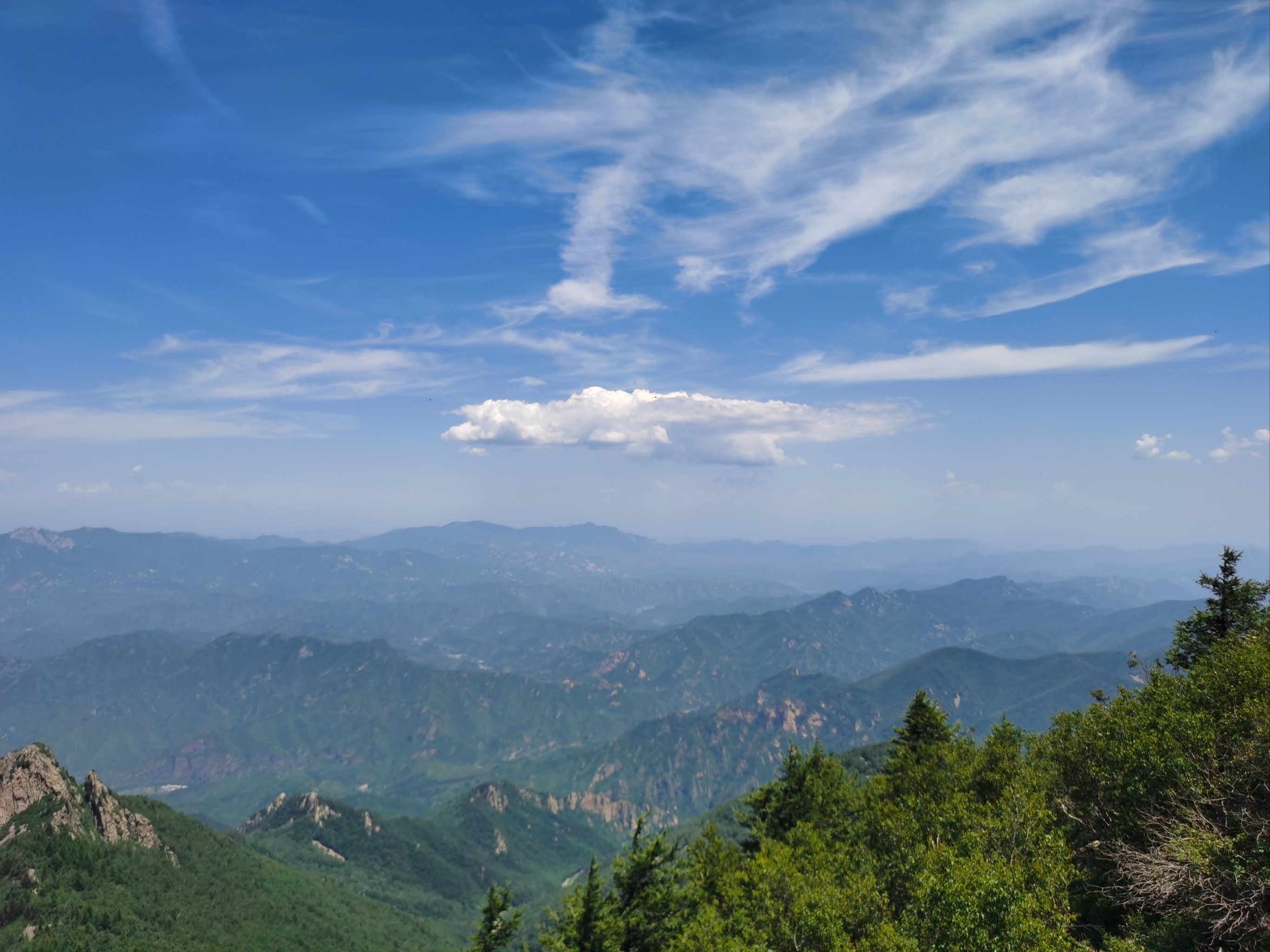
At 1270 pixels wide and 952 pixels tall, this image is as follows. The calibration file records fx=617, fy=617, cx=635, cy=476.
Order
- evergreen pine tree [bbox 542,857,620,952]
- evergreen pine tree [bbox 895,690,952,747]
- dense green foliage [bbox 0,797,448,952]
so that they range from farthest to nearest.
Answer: dense green foliage [bbox 0,797,448,952] < evergreen pine tree [bbox 895,690,952,747] < evergreen pine tree [bbox 542,857,620,952]

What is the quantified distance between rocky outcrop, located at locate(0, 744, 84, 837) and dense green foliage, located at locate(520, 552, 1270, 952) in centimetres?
22652

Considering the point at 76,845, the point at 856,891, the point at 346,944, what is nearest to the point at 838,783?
the point at 856,891

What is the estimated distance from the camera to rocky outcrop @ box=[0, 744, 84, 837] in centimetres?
17962

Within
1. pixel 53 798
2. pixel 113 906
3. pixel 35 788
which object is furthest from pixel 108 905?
pixel 35 788

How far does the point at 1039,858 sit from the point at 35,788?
263628 mm

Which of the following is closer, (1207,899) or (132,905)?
(1207,899)

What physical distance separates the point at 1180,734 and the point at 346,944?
247 meters

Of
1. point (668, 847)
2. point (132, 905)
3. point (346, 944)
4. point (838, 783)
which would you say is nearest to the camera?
point (668, 847)

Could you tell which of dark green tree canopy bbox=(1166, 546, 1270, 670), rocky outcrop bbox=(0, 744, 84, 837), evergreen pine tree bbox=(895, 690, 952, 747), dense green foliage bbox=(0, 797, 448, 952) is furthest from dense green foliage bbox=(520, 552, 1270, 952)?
rocky outcrop bbox=(0, 744, 84, 837)

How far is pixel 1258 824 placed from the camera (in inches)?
953

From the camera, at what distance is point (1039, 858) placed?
95.5 ft

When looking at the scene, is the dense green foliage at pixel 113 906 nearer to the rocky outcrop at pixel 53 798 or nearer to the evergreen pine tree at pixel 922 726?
the rocky outcrop at pixel 53 798

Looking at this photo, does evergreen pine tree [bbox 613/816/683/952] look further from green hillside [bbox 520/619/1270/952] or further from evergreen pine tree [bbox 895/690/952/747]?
evergreen pine tree [bbox 895/690/952/747]

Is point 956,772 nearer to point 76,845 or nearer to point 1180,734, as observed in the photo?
point 1180,734
